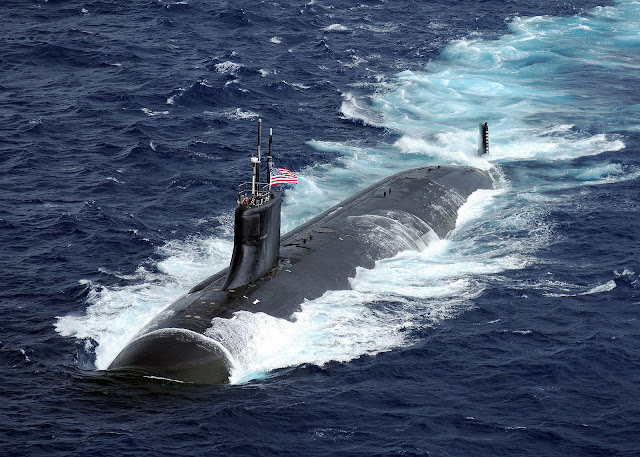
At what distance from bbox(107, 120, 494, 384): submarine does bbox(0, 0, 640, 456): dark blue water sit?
1099mm

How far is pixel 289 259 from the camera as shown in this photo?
4797 cm

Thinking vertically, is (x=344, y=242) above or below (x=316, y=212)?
above

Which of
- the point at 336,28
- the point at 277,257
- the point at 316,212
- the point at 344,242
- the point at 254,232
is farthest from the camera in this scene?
the point at 336,28

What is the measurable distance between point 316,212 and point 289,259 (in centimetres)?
1325

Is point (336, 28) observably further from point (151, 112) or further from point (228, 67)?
point (151, 112)

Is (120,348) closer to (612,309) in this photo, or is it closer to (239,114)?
(612,309)

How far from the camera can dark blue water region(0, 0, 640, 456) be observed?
35.2 meters

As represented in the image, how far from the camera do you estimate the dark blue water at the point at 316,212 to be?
1387 inches

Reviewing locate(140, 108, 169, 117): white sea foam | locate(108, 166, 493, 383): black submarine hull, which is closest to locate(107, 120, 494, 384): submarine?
locate(108, 166, 493, 383): black submarine hull

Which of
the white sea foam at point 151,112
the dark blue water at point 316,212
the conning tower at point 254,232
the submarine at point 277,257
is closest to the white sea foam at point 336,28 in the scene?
the dark blue water at point 316,212

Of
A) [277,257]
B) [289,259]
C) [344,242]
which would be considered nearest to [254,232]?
[277,257]

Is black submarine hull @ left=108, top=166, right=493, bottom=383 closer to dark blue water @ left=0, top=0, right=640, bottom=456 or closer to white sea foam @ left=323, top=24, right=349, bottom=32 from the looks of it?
dark blue water @ left=0, top=0, right=640, bottom=456

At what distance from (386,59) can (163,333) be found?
2376 inches

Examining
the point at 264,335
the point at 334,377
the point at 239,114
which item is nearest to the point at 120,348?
the point at 264,335
